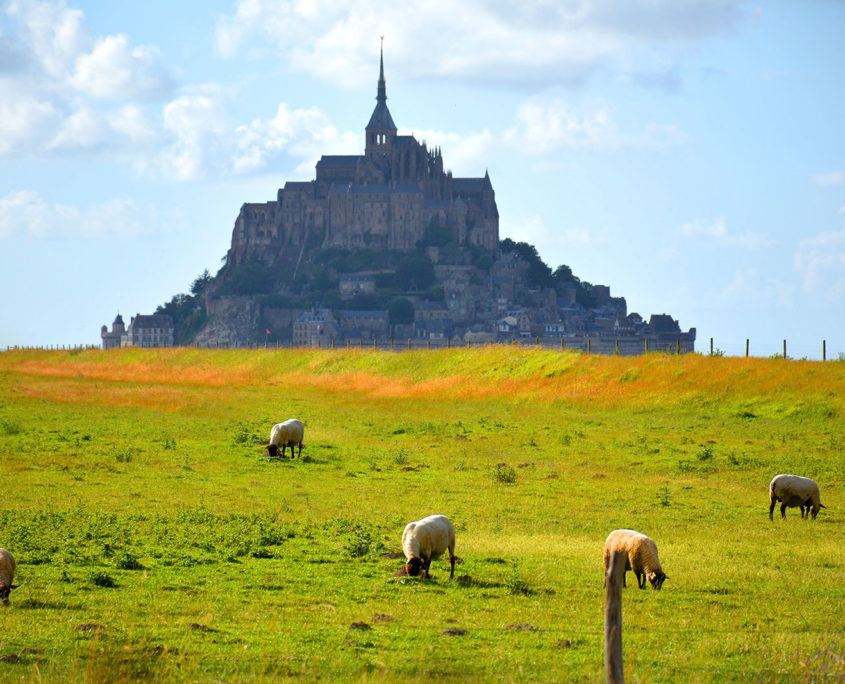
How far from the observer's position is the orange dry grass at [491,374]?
4388 cm

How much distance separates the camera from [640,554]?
16.0m

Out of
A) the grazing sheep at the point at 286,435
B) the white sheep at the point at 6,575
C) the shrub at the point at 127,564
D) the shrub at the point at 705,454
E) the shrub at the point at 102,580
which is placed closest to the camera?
the white sheep at the point at 6,575

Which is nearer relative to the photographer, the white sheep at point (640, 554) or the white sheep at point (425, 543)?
the white sheep at point (640, 554)

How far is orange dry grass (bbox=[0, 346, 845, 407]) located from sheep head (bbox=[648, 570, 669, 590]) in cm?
2602

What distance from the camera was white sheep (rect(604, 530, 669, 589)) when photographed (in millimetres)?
15906

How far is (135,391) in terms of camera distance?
59.1 m

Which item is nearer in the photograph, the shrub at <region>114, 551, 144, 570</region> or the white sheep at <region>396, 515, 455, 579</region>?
the white sheep at <region>396, 515, 455, 579</region>

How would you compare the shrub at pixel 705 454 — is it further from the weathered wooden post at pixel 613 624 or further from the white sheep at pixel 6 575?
the weathered wooden post at pixel 613 624

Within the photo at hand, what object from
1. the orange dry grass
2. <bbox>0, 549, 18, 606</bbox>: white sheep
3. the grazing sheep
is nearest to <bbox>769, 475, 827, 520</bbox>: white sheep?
the grazing sheep

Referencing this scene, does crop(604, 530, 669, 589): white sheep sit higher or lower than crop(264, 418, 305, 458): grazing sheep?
lower

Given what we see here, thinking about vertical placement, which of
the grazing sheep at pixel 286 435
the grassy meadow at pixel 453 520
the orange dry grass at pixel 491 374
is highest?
the orange dry grass at pixel 491 374

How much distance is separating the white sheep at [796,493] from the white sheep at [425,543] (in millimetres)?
9075

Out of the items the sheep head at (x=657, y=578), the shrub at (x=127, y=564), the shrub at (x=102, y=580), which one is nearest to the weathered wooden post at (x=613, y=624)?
the sheep head at (x=657, y=578)

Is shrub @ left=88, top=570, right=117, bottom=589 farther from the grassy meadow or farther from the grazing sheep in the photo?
the grazing sheep
